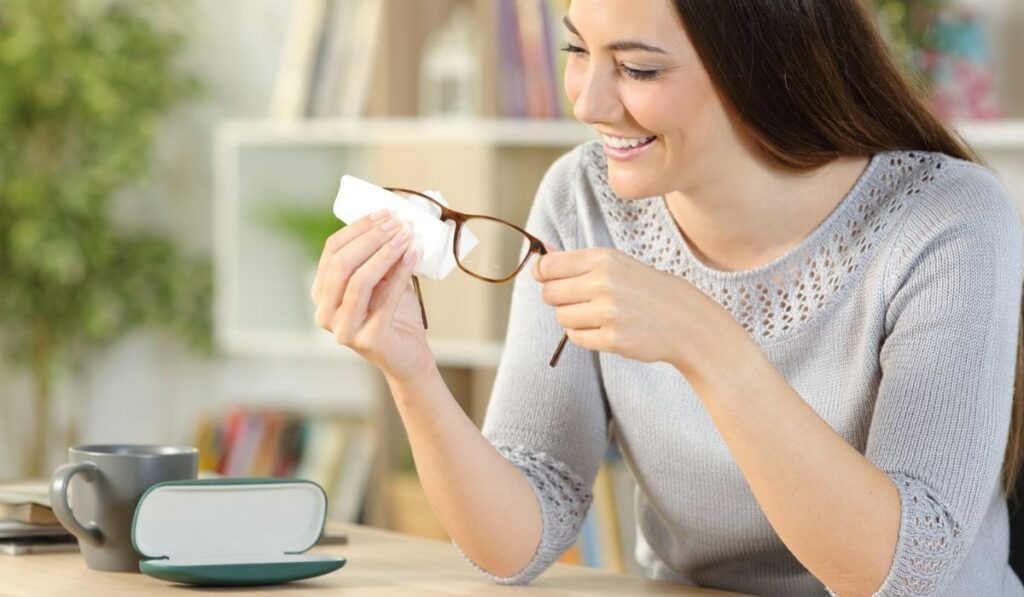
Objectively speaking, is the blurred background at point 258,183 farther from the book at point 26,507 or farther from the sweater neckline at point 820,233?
the book at point 26,507

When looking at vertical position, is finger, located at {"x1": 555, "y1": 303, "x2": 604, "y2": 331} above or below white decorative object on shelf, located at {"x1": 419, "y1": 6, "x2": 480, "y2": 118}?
below

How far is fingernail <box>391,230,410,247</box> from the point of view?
4.10 ft

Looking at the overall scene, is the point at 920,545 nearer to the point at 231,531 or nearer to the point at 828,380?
the point at 828,380

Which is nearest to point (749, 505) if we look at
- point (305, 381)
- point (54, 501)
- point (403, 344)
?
point (403, 344)

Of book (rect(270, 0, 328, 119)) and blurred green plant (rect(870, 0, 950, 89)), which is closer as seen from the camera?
blurred green plant (rect(870, 0, 950, 89))

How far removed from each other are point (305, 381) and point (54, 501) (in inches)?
101

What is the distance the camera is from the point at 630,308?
116cm

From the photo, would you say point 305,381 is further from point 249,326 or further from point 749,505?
point 749,505

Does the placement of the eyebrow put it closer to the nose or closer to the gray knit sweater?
the nose

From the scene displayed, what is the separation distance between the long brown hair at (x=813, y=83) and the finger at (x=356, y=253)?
13.3 inches

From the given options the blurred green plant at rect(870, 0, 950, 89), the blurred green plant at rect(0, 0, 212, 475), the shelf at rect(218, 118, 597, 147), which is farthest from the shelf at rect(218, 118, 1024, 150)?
the blurred green plant at rect(0, 0, 212, 475)

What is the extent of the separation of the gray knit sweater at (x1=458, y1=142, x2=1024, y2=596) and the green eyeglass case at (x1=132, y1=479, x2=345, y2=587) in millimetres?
194

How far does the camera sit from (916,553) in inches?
49.0

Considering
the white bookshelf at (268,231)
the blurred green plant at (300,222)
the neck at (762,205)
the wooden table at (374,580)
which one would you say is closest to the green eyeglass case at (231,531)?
the wooden table at (374,580)
